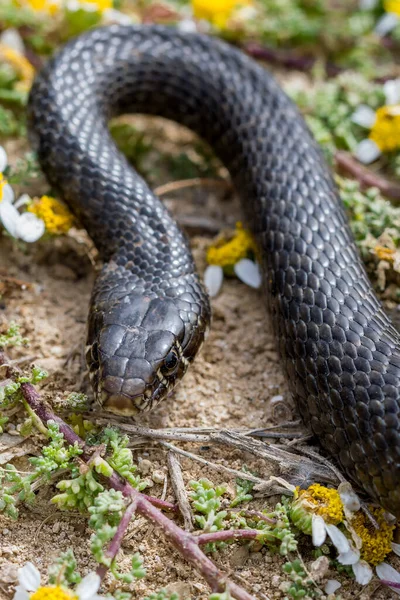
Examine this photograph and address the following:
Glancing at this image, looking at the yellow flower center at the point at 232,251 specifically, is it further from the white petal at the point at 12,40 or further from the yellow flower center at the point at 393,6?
the yellow flower center at the point at 393,6

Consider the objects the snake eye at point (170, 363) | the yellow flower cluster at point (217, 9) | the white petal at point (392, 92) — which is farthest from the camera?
the yellow flower cluster at point (217, 9)

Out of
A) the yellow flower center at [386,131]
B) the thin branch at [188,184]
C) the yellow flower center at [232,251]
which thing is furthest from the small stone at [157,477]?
the yellow flower center at [386,131]

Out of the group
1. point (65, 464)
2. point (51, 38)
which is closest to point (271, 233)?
point (65, 464)

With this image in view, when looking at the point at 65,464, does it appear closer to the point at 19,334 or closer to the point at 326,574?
the point at 19,334

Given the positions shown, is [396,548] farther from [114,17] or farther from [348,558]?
[114,17]

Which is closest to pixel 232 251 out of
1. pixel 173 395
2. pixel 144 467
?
pixel 173 395

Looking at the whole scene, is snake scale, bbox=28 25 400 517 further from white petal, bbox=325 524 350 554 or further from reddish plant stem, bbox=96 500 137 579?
reddish plant stem, bbox=96 500 137 579

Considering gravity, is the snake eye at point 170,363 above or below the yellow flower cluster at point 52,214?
above
